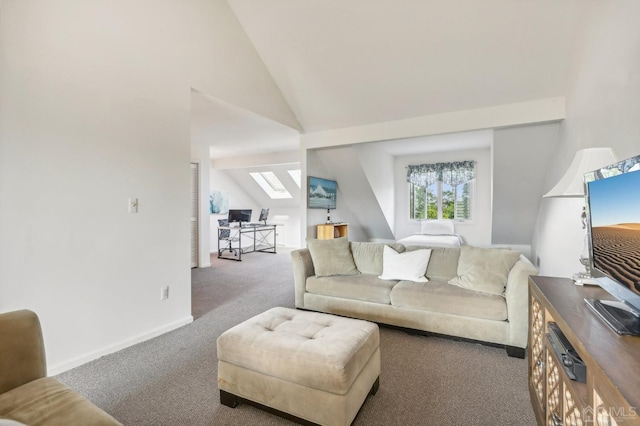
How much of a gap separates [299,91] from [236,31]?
106 centimetres

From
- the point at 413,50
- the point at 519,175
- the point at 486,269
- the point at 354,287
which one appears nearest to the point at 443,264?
the point at 486,269

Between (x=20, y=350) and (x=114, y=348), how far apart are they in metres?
1.28

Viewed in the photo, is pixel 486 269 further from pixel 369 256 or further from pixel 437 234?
pixel 437 234

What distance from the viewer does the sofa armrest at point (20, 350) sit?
1291 mm

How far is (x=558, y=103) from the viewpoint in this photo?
323cm

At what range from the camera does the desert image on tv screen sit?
1024mm

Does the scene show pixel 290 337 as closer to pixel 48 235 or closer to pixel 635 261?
pixel 635 261

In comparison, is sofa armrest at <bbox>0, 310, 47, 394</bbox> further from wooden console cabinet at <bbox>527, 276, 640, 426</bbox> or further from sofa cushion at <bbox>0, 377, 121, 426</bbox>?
wooden console cabinet at <bbox>527, 276, 640, 426</bbox>

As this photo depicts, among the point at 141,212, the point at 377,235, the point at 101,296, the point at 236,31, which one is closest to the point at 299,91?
the point at 236,31

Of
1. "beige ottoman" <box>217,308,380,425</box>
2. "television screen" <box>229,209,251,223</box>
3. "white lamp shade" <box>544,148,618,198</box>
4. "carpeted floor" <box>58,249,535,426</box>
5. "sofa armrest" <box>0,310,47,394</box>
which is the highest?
"white lamp shade" <box>544,148,618,198</box>

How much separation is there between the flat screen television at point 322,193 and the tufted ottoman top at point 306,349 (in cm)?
334

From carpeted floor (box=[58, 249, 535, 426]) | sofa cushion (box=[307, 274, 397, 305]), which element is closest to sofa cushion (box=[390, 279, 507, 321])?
sofa cushion (box=[307, 274, 397, 305])

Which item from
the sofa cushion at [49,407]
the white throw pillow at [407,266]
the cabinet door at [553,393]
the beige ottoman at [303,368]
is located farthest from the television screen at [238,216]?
the cabinet door at [553,393]

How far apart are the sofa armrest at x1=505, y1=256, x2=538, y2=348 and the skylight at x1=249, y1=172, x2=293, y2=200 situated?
6.58 metres
